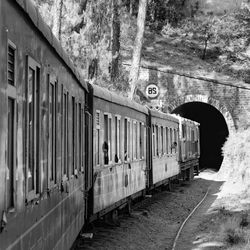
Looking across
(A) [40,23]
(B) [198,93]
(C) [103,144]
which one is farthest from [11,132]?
(B) [198,93]

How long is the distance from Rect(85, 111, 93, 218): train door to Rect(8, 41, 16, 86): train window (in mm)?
6497

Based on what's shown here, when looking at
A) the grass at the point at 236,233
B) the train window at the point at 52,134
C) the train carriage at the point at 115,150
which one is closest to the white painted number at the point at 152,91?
the train carriage at the point at 115,150

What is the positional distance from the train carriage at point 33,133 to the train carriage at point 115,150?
11.7 ft

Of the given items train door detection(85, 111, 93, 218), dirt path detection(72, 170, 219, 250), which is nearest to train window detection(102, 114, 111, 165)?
train door detection(85, 111, 93, 218)

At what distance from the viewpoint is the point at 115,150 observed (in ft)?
45.1

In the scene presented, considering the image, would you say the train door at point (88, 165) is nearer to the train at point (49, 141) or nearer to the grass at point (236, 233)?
the train at point (49, 141)

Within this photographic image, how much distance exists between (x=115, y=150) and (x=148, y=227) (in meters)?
3.21

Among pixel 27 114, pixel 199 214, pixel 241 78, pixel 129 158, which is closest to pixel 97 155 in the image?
pixel 129 158

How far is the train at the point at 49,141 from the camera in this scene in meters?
4.37

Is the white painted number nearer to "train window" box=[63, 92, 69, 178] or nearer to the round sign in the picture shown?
the round sign

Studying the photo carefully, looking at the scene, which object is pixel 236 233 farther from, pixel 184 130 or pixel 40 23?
pixel 184 130

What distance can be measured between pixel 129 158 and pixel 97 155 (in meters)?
3.95

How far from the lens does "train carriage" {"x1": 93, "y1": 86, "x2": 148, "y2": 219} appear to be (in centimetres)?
1220

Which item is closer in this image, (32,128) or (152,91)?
(32,128)
